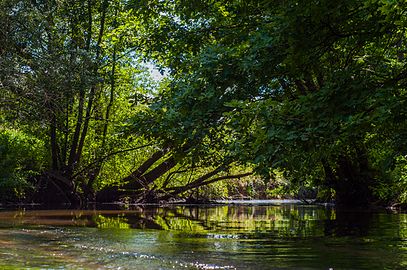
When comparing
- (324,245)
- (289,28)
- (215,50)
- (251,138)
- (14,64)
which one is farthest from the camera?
(14,64)

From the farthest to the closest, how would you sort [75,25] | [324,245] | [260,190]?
[260,190], [75,25], [324,245]

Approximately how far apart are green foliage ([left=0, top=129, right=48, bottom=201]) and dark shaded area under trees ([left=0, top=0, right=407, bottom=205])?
0.07 meters

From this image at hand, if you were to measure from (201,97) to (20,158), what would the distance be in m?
14.4

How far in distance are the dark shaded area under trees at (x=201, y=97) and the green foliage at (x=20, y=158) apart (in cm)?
7

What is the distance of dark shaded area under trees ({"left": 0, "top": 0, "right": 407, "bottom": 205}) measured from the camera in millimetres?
8406

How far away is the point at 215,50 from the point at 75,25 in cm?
1194

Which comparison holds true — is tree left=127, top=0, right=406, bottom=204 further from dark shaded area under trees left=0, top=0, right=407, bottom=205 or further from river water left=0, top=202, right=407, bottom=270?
river water left=0, top=202, right=407, bottom=270

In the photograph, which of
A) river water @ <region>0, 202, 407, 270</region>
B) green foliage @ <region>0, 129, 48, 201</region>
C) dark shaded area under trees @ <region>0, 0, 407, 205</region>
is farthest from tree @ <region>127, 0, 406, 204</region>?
green foliage @ <region>0, 129, 48, 201</region>

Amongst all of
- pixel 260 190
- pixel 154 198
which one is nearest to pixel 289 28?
pixel 154 198

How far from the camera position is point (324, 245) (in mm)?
7867

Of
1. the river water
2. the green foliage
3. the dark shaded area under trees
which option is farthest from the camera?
the green foliage

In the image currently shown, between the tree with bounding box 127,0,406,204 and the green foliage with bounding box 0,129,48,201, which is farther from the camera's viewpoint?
the green foliage with bounding box 0,129,48,201

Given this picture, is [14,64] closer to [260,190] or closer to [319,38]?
[319,38]

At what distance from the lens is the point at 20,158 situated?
75.0 feet
